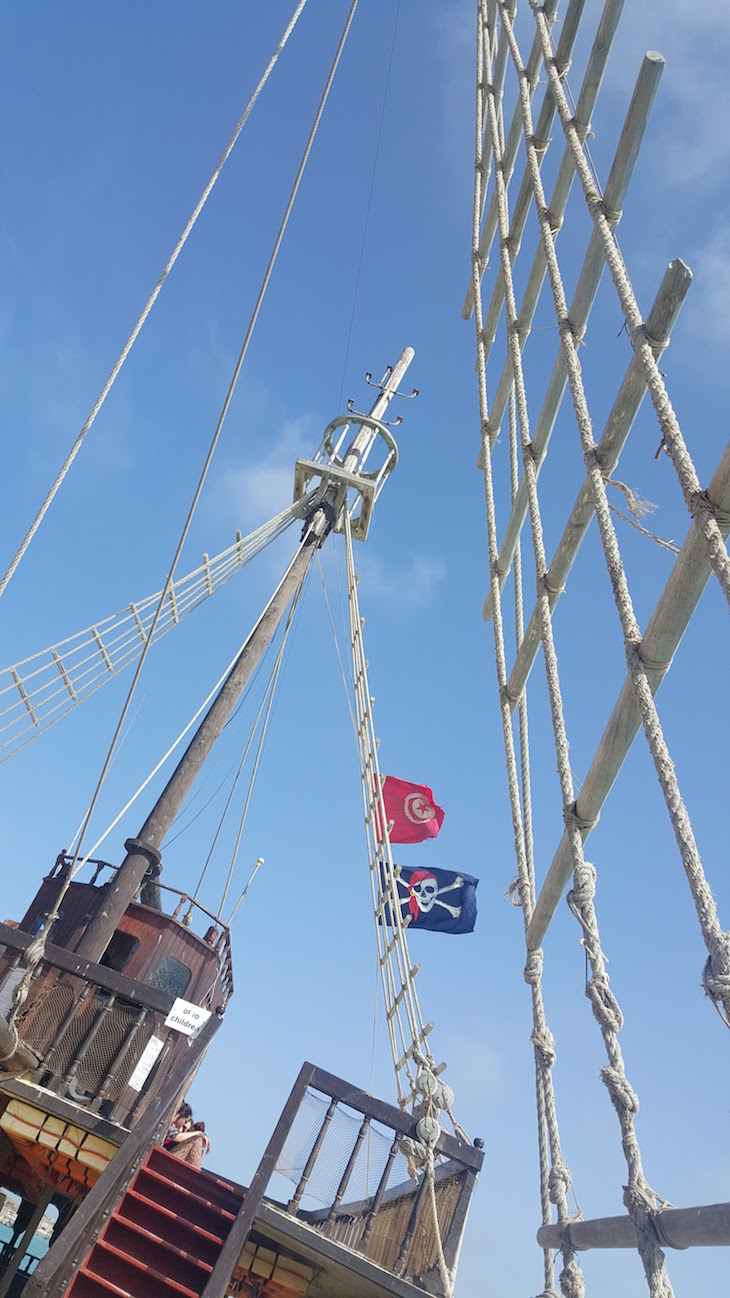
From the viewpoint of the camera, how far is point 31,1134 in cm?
622

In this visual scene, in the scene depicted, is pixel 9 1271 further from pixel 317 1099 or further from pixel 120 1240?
pixel 317 1099

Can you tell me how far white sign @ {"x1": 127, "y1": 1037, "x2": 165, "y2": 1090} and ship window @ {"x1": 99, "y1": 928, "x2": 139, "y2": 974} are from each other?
2545 mm

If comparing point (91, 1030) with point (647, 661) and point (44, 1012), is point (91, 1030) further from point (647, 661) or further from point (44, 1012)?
point (647, 661)

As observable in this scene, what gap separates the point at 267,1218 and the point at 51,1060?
85.1 inches

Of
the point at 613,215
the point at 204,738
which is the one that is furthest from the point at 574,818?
the point at 204,738

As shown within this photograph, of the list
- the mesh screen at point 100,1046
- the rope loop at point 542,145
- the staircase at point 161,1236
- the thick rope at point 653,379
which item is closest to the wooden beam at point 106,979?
the mesh screen at point 100,1046

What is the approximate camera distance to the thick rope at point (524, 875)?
3482 millimetres

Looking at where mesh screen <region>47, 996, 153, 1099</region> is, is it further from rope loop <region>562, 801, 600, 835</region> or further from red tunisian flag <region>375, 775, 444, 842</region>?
red tunisian flag <region>375, 775, 444, 842</region>

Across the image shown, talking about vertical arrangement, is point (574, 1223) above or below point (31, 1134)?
above

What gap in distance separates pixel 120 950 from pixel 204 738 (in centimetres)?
253

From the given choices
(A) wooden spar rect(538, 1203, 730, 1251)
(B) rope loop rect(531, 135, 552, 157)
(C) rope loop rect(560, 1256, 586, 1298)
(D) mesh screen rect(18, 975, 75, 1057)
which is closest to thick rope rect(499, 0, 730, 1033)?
(A) wooden spar rect(538, 1203, 730, 1251)

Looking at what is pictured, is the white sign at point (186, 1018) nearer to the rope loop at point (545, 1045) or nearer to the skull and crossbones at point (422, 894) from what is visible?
the rope loop at point (545, 1045)

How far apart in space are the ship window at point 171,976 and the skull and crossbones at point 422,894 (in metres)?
2.74

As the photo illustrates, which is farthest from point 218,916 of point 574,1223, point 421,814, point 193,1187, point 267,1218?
point 574,1223
